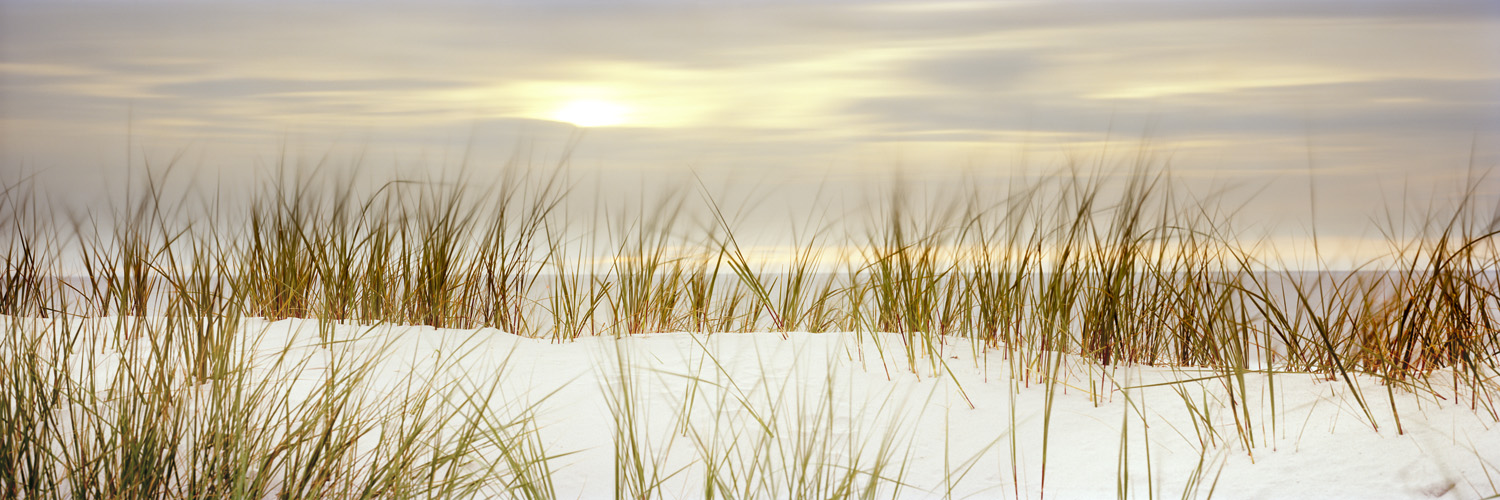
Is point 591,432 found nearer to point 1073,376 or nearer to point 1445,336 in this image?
point 1073,376

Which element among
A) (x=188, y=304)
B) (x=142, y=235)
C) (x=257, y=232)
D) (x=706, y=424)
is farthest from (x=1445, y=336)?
(x=142, y=235)

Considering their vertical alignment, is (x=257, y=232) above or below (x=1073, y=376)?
above

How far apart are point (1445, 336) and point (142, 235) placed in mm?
3604

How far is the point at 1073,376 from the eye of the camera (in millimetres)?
2408

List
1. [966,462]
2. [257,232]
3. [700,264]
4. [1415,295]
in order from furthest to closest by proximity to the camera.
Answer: [700,264], [257,232], [1415,295], [966,462]

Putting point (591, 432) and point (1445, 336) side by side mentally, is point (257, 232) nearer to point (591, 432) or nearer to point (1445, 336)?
point (591, 432)

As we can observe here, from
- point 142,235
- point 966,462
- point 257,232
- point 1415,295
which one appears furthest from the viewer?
point 257,232

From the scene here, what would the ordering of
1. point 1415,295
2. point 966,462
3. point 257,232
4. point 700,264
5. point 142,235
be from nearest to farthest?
point 966,462 → point 1415,295 → point 142,235 → point 257,232 → point 700,264

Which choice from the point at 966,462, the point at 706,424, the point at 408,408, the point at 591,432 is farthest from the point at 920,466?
the point at 408,408

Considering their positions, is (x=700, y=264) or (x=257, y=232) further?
(x=700, y=264)

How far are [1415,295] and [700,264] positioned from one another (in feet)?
6.66

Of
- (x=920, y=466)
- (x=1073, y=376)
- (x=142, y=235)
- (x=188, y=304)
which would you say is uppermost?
(x=142, y=235)

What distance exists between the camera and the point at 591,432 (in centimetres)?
213

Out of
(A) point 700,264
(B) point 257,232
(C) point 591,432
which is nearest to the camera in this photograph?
(C) point 591,432
